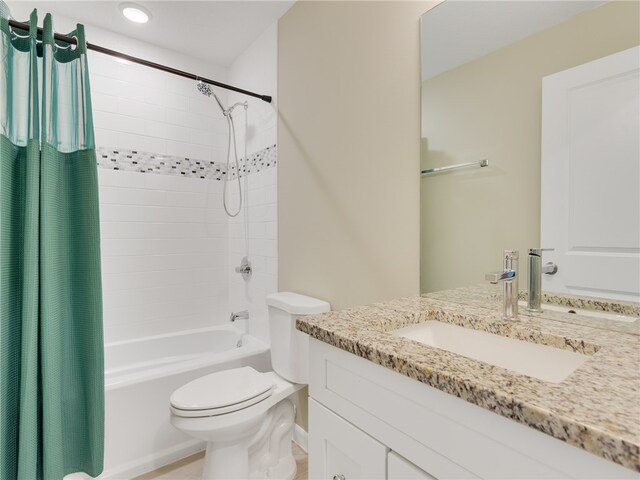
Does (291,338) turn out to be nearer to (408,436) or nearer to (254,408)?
(254,408)

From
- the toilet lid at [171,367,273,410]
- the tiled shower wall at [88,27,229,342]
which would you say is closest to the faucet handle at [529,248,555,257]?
the toilet lid at [171,367,273,410]

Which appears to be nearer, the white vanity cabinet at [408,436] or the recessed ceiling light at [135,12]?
the white vanity cabinet at [408,436]

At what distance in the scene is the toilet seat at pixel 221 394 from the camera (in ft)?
4.49

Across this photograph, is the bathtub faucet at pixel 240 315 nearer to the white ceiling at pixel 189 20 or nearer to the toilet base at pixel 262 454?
the toilet base at pixel 262 454

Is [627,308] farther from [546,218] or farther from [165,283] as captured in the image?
[165,283]

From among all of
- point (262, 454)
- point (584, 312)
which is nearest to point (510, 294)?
point (584, 312)

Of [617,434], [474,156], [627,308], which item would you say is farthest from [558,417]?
[474,156]

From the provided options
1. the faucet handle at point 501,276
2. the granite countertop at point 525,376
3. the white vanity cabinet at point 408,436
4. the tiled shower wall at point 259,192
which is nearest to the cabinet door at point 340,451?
the white vanity cabinet at point 408,436

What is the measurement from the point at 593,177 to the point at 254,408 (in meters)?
1.45

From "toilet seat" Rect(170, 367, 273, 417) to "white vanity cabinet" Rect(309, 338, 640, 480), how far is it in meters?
0.59

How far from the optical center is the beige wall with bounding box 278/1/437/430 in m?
1.36

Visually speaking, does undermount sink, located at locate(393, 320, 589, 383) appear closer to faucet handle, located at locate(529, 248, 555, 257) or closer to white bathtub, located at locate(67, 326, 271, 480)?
faucet handle, located at locate(529, 248, 555, 257)

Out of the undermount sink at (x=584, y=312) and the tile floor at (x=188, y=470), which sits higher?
the undermount sink at (x=584, y=312)

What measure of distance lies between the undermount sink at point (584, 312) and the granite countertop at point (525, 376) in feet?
0.04
